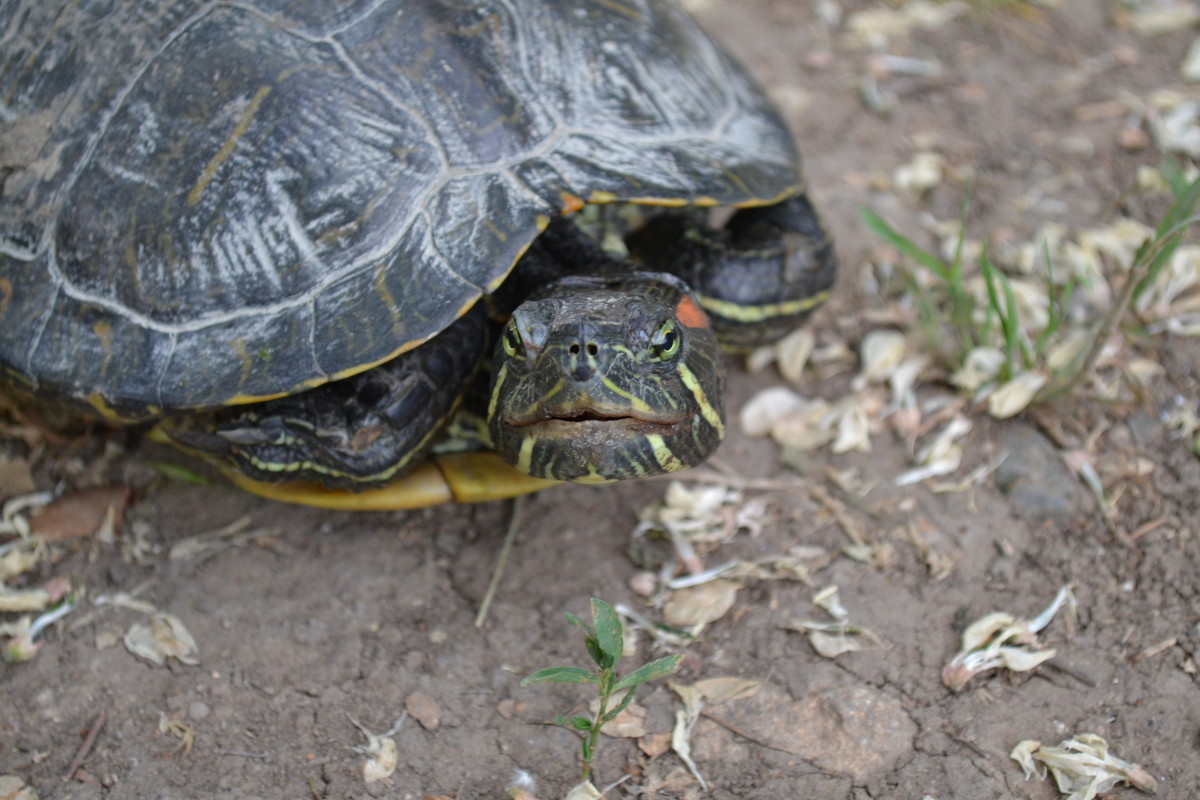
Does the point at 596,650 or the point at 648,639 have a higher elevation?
the point at 596,650

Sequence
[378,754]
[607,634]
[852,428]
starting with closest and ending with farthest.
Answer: [607,634]
[378,754]
[852,428]

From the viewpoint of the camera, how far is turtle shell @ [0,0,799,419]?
285cm

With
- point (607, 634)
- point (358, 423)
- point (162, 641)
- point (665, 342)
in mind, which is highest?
point (665, 342)

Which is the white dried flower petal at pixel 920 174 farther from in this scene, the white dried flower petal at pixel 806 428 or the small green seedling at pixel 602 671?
the small green seedling at pixel 602 671

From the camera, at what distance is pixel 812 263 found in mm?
3557

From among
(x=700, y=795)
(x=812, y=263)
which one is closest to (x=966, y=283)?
(x=812, y=263)

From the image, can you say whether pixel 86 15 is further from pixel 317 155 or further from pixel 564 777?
pixel 564 777

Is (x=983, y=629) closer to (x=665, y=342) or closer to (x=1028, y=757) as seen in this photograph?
(x=1028, y=757)

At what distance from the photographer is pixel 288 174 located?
292 cm

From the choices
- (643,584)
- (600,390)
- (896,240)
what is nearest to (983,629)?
(643,584)

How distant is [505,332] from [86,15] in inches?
74.5

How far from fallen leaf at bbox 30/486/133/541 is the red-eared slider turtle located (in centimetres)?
46

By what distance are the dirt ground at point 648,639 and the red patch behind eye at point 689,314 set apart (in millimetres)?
707

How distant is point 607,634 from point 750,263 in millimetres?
1550
